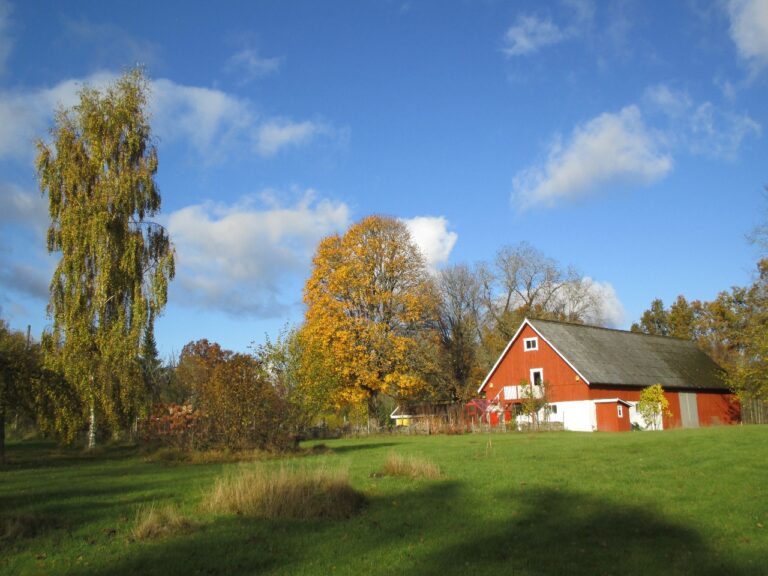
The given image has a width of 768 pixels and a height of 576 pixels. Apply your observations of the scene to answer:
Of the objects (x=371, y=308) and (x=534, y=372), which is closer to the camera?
(x=534, y=372)

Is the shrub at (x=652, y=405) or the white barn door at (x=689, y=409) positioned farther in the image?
the white barn door at (x=689, y=409)

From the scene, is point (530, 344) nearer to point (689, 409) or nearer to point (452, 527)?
point (689, 409)

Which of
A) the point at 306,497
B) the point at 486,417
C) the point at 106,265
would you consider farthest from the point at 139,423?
the point at 486,417

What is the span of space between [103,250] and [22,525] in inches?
813

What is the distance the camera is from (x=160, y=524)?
9859mm

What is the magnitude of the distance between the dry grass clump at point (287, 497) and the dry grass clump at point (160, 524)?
0.97m

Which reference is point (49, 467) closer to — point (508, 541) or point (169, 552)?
point (169, 552)

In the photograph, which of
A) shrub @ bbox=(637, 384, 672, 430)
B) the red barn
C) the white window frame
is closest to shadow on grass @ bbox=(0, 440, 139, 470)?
the red barn

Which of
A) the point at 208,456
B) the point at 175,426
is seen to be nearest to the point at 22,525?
the point at 208,456

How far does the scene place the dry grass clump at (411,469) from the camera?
15.2 meters

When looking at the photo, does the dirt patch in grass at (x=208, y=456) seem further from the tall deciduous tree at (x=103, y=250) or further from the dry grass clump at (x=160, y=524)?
the dry grass clump at (x=160, y=524)

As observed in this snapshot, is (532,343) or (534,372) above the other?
(532,343)

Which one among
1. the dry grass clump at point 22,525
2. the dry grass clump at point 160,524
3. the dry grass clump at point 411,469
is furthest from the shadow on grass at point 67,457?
the dry grass clump at point 160,524

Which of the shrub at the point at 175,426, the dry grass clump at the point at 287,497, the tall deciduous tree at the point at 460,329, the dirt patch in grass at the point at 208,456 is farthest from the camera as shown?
the tall deciduous tree at the point at 460,329
